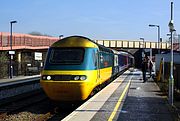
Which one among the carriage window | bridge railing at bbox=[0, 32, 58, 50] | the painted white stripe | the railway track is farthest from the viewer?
bridge railing at bbox=[0, 32, 58, 50]

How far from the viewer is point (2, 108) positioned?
57.3 ft

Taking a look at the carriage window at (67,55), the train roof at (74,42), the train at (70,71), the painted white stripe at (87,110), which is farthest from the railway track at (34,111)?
the train roof at (74,42)

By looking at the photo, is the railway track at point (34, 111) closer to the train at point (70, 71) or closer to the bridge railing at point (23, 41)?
the train at point (70, 71)

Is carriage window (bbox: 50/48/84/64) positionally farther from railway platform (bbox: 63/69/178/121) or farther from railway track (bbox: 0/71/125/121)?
railway track (bbox: 0/71/125/121)

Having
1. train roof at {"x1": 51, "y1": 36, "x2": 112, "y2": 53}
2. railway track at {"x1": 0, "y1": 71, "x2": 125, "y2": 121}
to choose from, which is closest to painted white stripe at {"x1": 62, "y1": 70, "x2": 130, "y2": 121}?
railway track at {"x1": 0, "y1": 71, "x2": 125, "y2": 121}

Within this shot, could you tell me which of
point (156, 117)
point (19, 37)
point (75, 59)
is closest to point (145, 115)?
point (156, 117)

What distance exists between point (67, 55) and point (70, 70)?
90 centimetres

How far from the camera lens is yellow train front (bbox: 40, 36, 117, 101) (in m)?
15.0

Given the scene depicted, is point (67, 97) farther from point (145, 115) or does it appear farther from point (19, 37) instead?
point (19, 37)

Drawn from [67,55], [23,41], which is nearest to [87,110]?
[67,55]

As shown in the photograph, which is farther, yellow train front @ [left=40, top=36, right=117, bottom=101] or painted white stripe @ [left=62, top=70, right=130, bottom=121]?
yellow train front @ [left=40, top=36, right=117, bottom=101]

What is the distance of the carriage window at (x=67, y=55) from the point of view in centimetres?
1557

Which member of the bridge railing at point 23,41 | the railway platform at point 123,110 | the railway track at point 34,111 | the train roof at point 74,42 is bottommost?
the railway track at point 34,111

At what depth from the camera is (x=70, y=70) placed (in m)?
→ 15.1
